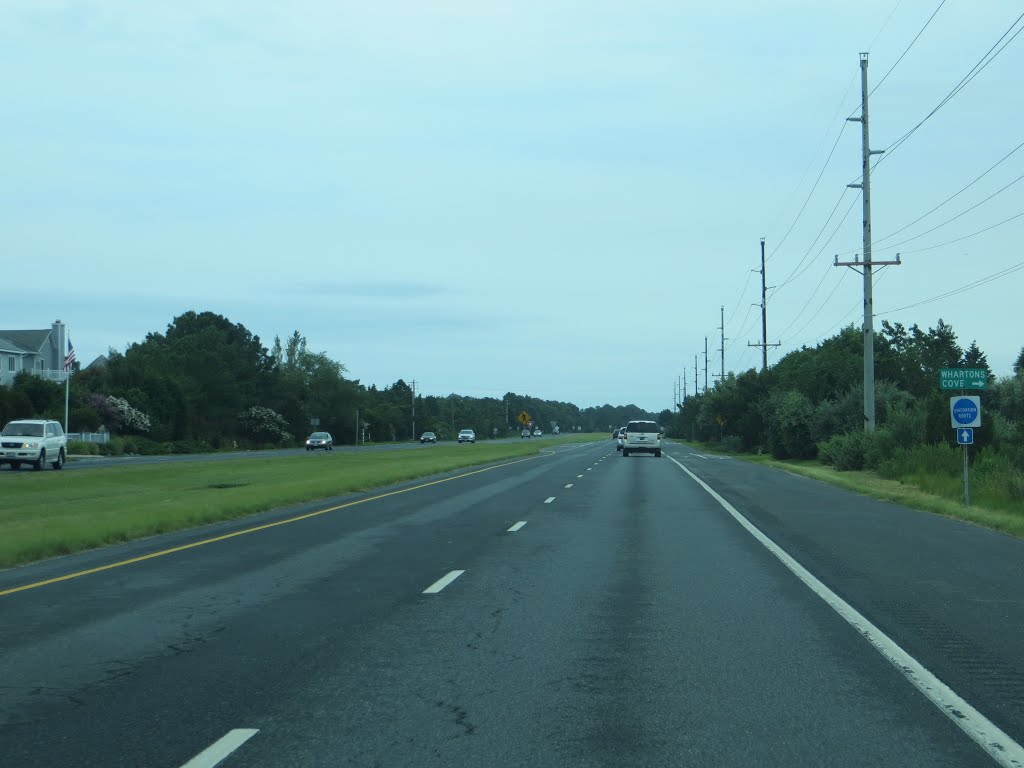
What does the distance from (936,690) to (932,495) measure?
24074 millimetres

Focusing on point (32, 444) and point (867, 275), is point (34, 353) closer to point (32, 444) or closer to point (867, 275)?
point (32, 444)

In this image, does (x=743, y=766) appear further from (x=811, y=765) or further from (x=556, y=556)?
(x=556, y=556)

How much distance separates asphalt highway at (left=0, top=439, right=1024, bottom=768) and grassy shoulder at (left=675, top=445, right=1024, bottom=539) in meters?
3.51

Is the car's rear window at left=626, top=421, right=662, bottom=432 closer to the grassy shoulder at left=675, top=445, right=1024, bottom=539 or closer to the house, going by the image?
the grassy shoulder at left=675, top=445, right=1024, bottom=539

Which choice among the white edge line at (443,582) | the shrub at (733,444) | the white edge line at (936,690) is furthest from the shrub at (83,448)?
the white edge line at (936,690)

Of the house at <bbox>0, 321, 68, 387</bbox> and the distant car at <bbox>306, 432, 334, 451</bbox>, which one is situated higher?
the house at <bbox>0, 321, 68, 387</bbox>

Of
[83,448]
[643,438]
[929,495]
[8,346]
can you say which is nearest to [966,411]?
[929,495]

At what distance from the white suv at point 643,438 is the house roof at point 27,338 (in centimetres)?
5487

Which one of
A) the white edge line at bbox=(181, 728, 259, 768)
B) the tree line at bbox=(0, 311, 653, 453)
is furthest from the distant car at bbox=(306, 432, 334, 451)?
the white edge line at bbox=(181, 728, 259, 768)

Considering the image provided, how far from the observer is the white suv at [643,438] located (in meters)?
72.1

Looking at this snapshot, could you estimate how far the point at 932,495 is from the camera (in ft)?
99.3

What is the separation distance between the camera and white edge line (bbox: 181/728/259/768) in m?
6.00

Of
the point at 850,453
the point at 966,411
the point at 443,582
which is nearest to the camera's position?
the point at 443,582

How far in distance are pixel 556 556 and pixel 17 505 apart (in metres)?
17.3
